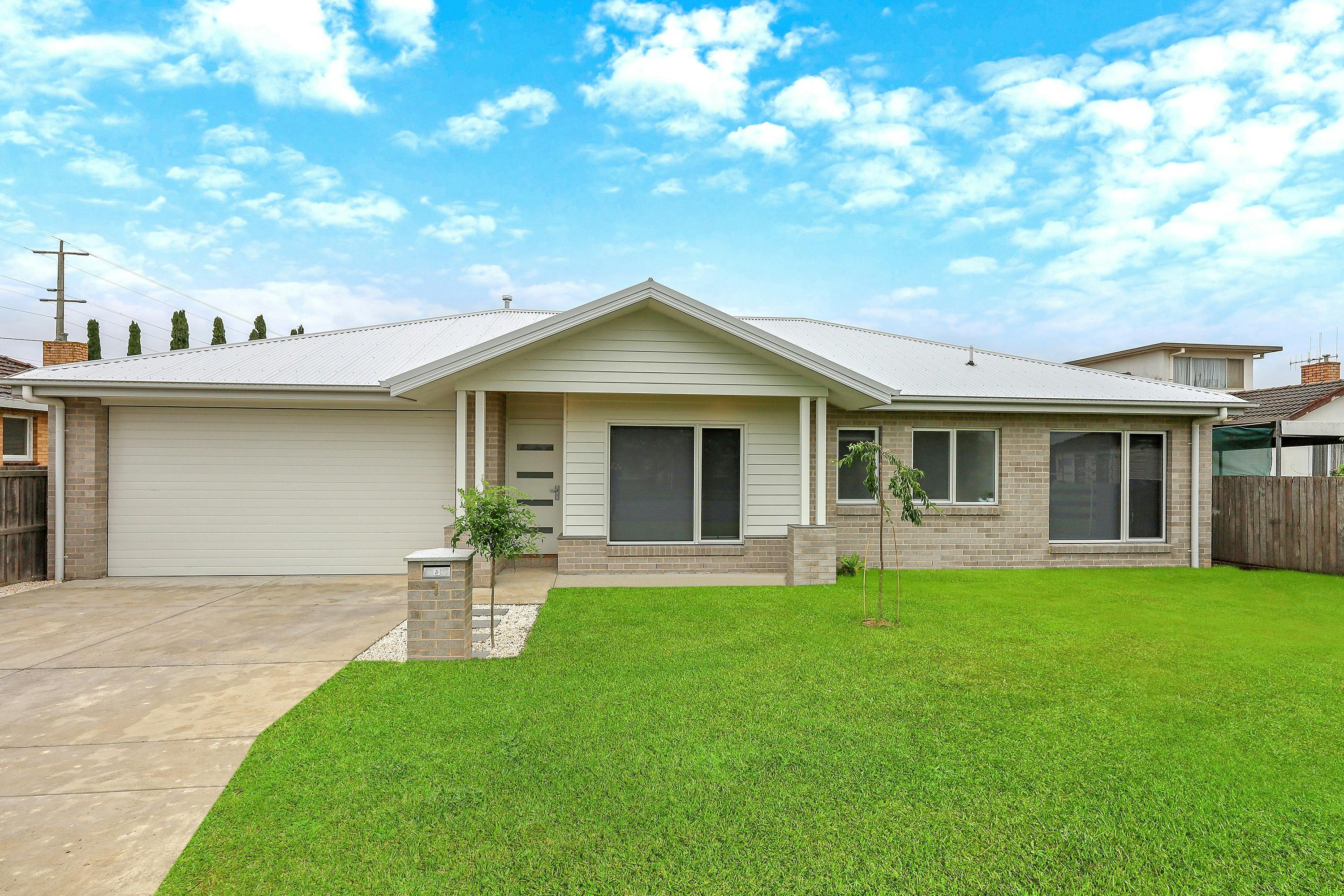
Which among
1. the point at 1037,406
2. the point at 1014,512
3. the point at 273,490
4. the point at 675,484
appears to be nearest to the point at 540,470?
the point at 675,484

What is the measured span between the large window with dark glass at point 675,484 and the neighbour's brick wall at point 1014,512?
1738 mm

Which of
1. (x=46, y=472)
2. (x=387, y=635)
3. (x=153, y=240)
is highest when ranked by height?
(x=153, y=240)

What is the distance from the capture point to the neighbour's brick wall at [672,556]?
9.53m

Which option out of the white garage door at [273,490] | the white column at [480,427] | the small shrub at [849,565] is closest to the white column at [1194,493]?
the small shrub at [849,565]

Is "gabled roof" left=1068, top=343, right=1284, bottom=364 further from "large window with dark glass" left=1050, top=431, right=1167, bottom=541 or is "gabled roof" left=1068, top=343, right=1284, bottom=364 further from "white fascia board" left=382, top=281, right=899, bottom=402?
"white fascia board" left=382, top=281, right=899, bottom=402

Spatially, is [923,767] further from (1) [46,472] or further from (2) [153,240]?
(2) [153,240]

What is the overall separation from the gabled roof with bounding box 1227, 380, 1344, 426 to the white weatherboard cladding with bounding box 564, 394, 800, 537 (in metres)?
11.4

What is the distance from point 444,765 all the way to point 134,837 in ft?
4.62

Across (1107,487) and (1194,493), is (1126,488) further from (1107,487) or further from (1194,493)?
(1194,493)

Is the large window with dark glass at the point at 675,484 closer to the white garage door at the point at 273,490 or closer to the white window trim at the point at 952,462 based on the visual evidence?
the white garage door at the point at 273,490

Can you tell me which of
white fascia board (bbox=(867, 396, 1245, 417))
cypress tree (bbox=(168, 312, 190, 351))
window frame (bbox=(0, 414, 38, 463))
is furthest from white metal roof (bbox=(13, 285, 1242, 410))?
cypress tree (bbox=(168, 312, 190, 351))

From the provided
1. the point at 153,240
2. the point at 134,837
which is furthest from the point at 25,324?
the point at 134,837

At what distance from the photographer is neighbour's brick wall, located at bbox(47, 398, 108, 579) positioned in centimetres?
919

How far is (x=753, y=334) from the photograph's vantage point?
8508 mm
